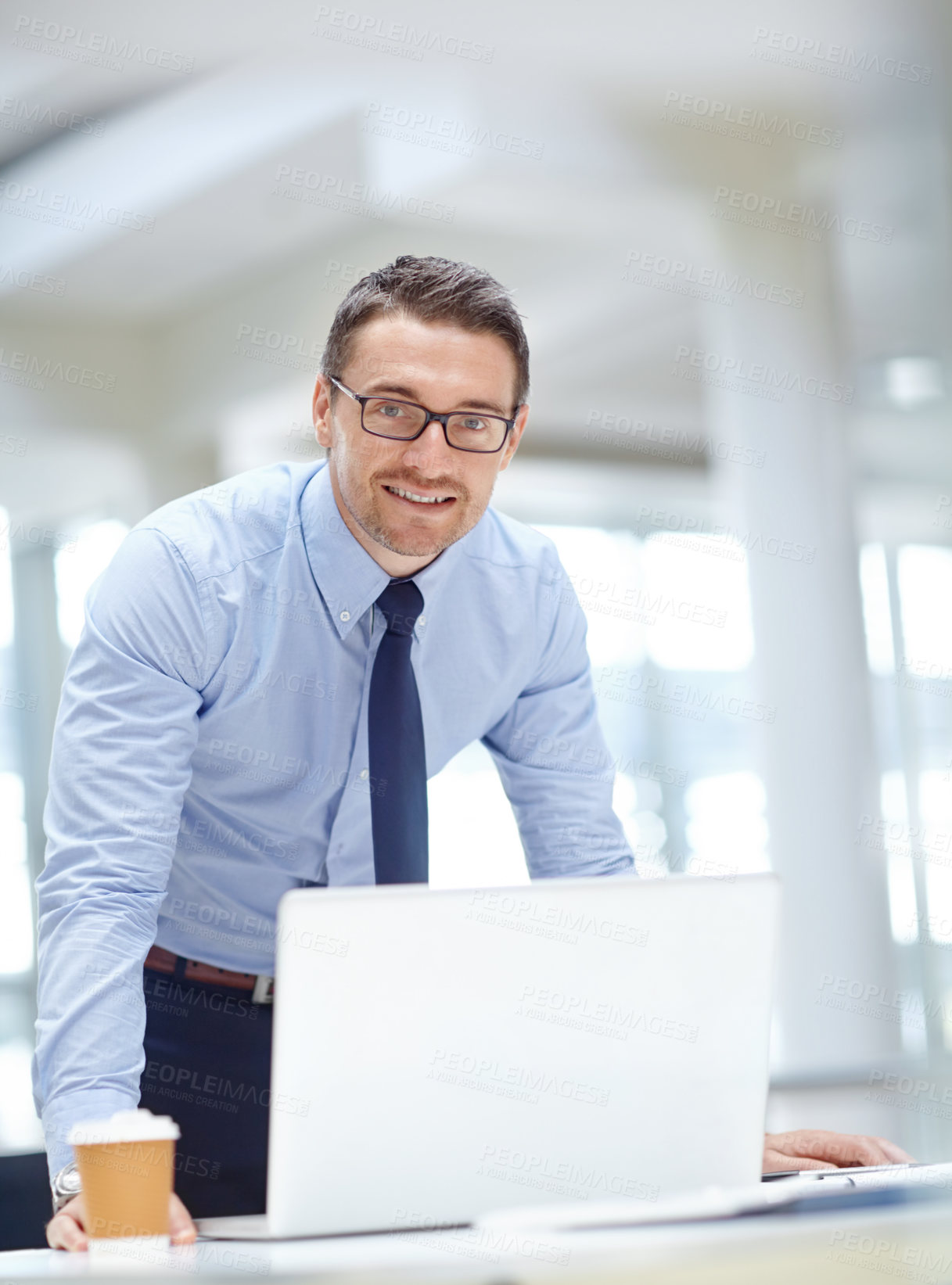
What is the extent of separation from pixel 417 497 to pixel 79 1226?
0.96m

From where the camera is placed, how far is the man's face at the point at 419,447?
64.4 inches

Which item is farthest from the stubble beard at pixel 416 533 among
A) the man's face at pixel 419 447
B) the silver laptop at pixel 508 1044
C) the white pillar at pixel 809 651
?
the white pillar at pixel 809 651

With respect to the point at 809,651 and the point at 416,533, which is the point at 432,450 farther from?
the point at 809,651

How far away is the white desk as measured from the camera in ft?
2.45

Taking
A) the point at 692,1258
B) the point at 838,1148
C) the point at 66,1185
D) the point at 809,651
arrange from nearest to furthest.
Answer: the point at 692,1258, the point at 66,1185, the point at 838,1148, the point at 809,651

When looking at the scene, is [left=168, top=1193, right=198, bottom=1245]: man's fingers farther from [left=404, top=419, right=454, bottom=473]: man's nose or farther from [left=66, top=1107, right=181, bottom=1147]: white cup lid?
[left=404, top=419, right=454, bottom=473]: man's nose

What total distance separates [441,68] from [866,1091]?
3501 mm

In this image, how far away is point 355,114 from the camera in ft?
12.6

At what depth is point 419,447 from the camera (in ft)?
5.40

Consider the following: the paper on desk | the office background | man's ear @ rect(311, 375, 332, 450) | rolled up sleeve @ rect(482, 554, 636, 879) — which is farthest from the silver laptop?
the office background

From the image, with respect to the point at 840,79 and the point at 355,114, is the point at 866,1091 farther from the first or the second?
the point at 355,114

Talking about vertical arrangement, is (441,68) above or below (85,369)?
above

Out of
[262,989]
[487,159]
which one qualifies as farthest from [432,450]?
[487,159]

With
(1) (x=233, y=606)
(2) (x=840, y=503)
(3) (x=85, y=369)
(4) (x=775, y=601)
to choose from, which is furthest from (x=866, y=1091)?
(3) (x=85, y=369)
